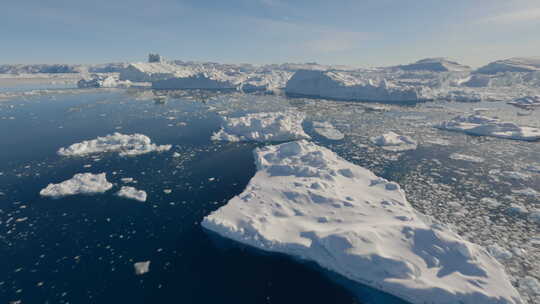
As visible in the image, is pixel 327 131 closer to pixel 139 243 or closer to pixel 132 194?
pixel 132 194

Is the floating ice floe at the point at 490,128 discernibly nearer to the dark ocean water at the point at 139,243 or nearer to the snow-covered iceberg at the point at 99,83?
the dark ocean water at the point at 139,243

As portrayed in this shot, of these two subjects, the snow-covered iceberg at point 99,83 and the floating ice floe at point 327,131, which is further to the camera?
the snow-covered iceberg at point 99,83

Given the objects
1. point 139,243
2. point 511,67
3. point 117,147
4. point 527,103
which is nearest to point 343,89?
point 527,103

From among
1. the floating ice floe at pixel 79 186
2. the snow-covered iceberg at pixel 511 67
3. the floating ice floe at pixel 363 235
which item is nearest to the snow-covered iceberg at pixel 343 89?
the floating ice floe at pixel 363 235

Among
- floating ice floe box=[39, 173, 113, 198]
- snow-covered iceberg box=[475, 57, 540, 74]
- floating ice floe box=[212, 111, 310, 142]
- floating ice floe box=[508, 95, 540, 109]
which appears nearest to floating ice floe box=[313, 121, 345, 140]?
floating ice floe box=[212, 111, 310, 142]

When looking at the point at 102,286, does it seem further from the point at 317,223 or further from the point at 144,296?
the point at 317,223
